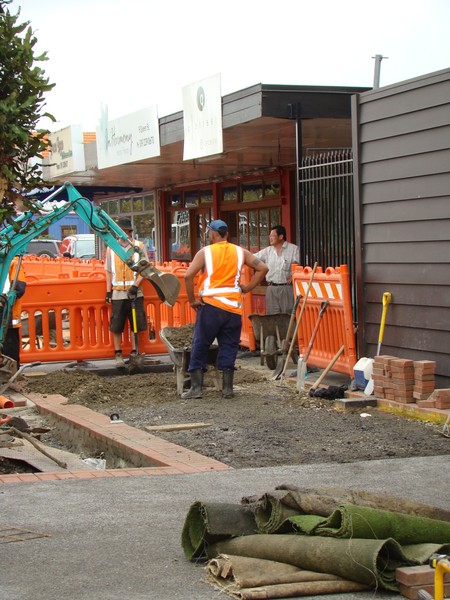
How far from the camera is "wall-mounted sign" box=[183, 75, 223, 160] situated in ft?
47.6

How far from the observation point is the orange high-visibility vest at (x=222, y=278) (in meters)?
11.1

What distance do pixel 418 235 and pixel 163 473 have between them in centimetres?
441

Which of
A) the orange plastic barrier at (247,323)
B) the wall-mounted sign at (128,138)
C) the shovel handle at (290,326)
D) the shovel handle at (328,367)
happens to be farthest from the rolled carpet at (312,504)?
the wall-mounted sign at (128,138)

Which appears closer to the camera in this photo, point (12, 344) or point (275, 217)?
point (12, 344)

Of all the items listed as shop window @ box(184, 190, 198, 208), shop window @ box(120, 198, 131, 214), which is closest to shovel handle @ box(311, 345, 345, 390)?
shop window @ box(184, 190, 198, 208)

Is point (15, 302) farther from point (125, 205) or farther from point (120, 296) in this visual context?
point (125, 205)

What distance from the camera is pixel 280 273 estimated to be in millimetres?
14008

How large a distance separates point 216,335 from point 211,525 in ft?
19.9

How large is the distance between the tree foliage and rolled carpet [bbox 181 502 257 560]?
182 cm

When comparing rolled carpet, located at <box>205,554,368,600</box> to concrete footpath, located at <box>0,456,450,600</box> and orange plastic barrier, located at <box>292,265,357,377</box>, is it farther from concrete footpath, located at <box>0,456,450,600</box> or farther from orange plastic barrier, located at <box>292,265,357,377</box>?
orange plastic barrier, located at <box>292,265,357,377</box>

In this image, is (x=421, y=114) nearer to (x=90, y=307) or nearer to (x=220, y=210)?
(x=90, y=307)

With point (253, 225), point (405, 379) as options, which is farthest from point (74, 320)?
point (253, 225)

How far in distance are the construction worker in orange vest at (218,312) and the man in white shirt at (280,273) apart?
260cm

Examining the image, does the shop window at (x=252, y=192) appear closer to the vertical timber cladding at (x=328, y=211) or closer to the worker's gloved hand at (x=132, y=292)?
the worker's gloved hand at (x=132, y=292)
